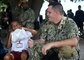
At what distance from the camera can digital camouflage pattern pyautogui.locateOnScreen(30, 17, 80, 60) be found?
4609 millimetres

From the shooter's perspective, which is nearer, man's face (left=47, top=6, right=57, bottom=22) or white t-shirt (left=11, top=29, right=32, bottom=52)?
man's face (left=47, top=6, right=57, bottom=22)

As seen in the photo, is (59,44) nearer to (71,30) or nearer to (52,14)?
(71,30)

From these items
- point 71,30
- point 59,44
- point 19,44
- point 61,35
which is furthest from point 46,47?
point 19,44

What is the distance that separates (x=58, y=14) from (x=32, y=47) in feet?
2.06

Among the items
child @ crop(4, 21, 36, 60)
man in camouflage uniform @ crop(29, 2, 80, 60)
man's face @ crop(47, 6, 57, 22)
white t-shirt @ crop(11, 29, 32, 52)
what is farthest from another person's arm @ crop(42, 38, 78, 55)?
white t-shirt @ crop(11, 29, 32, 52)

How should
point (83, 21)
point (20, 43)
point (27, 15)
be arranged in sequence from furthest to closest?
point (83, 21)
point (27, 15)
point (20, 43)

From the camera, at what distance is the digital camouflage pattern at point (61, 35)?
4.61 m

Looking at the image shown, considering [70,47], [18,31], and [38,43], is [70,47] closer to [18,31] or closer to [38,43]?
[38,43]

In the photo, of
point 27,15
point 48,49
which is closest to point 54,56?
point 48,49

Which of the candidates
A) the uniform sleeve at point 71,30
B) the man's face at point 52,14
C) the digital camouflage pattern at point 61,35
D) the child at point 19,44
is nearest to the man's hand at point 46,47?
the digital camouflage pattern at point 61,35

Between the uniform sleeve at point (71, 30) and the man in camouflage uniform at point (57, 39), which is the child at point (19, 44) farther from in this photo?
the uniform sleeve at point (71, 30)

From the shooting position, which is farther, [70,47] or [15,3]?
[15,3]

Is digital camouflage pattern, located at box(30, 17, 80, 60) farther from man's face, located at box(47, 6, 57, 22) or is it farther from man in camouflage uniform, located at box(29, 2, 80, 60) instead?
man's face, located at box(47, 6, 57, 22)

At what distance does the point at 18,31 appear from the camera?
22.4ft
